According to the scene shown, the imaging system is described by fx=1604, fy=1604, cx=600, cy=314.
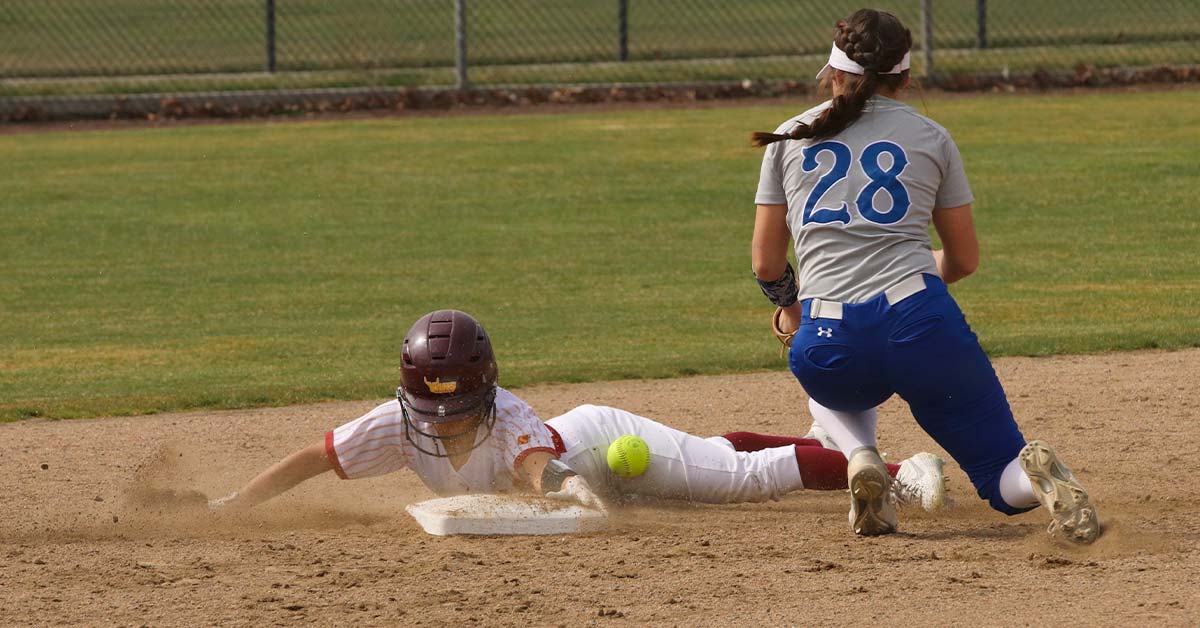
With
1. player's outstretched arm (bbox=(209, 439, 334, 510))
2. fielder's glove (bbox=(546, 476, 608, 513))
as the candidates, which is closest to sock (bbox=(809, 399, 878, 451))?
fielder's glove (bbox=(546, 476, 608, 513))

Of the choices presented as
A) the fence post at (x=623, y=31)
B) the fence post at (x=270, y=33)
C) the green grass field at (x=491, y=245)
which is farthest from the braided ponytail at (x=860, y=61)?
the fence post at (x=270, y=33)

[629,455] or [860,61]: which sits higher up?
[860,61]

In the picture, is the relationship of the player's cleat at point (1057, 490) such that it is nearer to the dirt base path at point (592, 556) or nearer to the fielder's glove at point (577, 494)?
the dirt base path at point (592, 556)

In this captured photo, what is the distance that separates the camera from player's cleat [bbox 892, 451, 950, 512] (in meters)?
5.19

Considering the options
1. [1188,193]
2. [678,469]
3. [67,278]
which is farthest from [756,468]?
[1188,193]

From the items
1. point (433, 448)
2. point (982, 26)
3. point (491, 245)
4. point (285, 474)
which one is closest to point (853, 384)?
point (433, 448)

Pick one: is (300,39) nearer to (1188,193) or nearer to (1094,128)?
(1094,128)

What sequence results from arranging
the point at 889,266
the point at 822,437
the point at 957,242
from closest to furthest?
the point at 889,266 → the point at 957,242 → the point at 822,437

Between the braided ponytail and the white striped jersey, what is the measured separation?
1.27 m

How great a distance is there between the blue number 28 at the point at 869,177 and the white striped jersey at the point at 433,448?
1261 millimetres

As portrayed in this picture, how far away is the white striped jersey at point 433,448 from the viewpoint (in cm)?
A: 527

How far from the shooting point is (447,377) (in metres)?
5.10

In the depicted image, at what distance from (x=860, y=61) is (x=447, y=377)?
1.61 m

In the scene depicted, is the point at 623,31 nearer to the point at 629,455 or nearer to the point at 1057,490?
the point at 629,455
